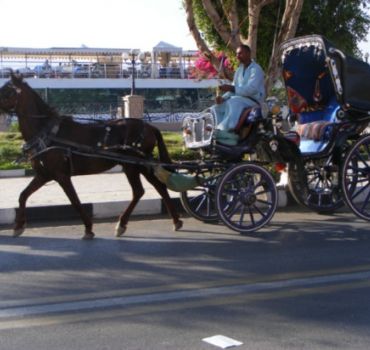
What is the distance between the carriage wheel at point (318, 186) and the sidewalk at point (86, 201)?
1.30 meters

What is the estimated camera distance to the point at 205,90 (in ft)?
137

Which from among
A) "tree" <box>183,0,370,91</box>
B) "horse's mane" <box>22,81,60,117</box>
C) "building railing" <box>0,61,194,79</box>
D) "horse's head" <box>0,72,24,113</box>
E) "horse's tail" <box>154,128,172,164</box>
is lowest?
"horse's tail" <box>154,128,172,164</box>

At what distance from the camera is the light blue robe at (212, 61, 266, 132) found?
8914mm

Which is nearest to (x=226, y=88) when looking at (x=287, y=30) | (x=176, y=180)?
(x=176, y=180)

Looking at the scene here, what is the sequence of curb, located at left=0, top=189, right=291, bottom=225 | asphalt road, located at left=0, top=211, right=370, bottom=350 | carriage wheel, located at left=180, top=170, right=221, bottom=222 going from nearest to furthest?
asphalt road, located at left=0, top=211, right=370, bottom=350 < carriage wheel, located at left=180, top=170, right=221, bottom=222 < curb, located at left=0, top=189, right=291, bottom=225

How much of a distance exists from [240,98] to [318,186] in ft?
5.94

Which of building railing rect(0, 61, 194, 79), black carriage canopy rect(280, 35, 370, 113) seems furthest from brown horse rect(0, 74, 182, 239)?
building railing rect(0, 61, 194, 79)

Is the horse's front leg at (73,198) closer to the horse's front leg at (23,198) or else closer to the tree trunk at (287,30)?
→ the horse's front leg at (23,198)

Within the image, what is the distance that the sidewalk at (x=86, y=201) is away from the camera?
1014 cm

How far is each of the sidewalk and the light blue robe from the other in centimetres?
204

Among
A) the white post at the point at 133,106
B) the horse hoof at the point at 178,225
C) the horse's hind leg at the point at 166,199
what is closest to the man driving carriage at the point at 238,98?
the horse's hind leg at the point at 166,199

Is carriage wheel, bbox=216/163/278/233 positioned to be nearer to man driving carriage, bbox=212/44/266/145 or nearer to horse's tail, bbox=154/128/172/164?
man driving carriage, bbox=212/44/266/145

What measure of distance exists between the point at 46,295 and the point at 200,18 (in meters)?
11.3

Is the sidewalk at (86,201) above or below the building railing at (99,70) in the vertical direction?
below
